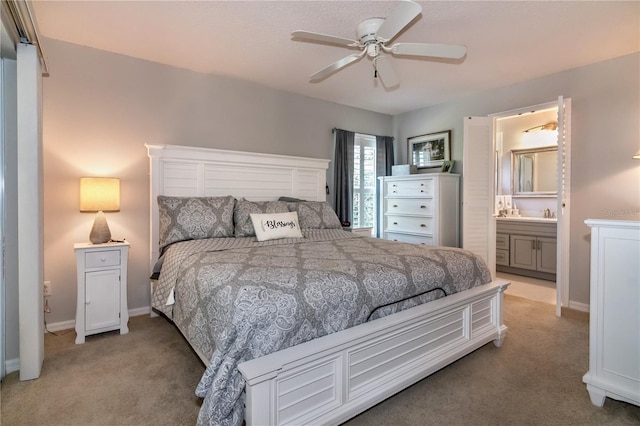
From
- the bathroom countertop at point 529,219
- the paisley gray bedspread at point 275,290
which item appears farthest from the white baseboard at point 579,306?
the paisley gray bedspread at point 275,290

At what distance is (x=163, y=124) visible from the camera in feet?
10.8

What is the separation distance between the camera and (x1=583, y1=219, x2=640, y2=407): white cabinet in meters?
1.70

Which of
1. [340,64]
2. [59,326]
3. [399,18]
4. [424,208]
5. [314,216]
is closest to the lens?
[399,18]

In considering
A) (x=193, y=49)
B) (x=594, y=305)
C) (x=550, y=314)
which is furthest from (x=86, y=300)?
(x=550, y=314)

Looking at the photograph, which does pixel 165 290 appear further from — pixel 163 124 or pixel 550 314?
pixel 550 314

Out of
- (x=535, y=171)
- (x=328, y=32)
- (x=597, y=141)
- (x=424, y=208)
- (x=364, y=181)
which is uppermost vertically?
(x=328, y=32)

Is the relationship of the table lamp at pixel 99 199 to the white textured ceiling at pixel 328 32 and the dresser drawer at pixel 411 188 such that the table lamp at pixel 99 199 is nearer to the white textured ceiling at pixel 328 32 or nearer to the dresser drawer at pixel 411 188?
the white textured ceiling at pixel 328 32

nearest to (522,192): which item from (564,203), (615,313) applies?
(564,203)

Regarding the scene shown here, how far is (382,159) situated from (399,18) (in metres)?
3.29

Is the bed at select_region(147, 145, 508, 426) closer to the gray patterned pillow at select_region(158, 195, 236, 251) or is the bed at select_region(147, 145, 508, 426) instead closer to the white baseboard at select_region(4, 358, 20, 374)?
the gray patterned pillow at select_region(158, 195, 236, 251)

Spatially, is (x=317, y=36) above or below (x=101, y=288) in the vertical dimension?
above

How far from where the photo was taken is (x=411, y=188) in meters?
4.51

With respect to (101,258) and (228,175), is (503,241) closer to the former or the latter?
(228,175)

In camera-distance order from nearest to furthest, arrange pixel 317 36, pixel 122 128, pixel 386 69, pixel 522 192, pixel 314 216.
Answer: pixel 317 36 → pixel 386 69 → pixel 122 128 → pixel 314 216 → pixel 522 192
